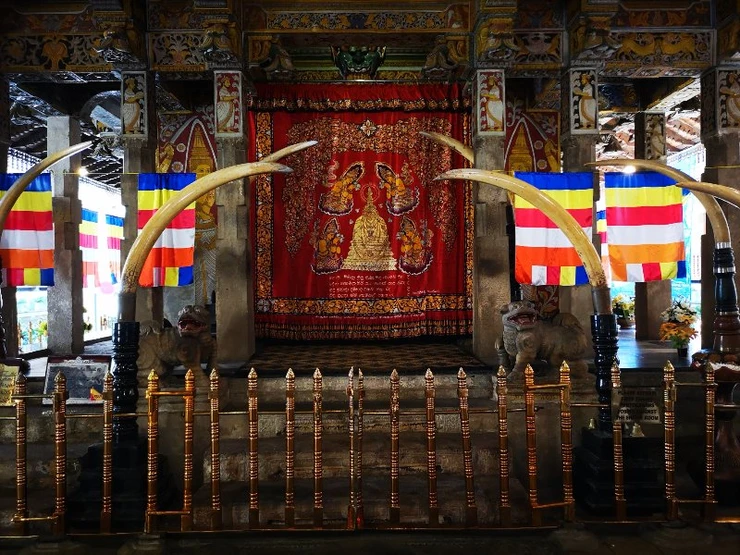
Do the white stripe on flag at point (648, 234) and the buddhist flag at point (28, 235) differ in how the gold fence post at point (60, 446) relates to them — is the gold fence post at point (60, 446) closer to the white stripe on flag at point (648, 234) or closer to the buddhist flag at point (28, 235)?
the buddhist flag at point (28, 235)

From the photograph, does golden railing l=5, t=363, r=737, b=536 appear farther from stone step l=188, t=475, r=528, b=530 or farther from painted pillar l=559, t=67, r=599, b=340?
painted pillar l=559, t=67, r=599, b=340

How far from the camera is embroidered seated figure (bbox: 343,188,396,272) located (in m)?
7.36

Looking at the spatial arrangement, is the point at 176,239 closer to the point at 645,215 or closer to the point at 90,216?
the point at 645,215

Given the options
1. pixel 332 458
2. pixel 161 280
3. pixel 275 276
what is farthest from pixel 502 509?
pixel 275 276

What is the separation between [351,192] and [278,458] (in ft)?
13.6

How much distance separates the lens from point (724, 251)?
4.17m

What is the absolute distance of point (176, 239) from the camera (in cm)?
583

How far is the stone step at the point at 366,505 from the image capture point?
370cm

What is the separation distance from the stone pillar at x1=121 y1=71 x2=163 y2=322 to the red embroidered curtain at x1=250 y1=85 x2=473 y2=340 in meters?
1.45

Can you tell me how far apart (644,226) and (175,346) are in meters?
5.18

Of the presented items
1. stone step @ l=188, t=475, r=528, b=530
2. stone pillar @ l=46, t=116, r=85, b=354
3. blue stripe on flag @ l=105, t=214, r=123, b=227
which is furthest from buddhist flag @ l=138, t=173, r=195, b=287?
blue stripe on flag @ l=105, t=214, r=123, b=227

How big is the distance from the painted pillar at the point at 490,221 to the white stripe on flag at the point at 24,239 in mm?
4965

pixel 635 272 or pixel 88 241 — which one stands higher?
pixel 88 241

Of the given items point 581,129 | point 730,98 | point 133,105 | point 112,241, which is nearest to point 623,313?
point 730,98
